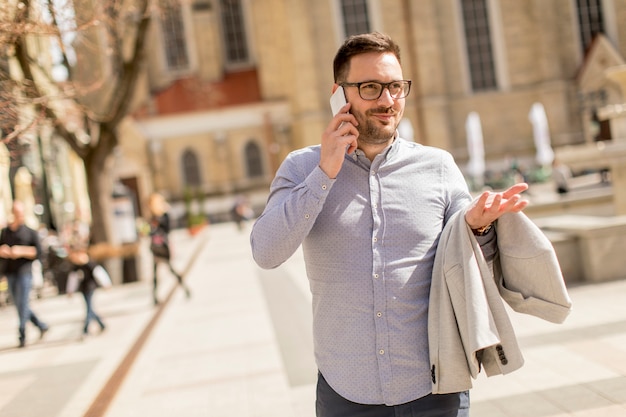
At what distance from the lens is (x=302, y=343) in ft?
28.7

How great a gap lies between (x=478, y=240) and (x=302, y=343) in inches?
250

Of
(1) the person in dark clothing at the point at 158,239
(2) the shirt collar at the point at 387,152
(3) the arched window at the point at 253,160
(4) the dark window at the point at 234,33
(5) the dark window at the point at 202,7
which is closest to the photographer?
(2) the shirt collar at the point at 387,152

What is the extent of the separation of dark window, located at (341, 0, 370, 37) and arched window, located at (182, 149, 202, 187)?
452 inches

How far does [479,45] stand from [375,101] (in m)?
43.2

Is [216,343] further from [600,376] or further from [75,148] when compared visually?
[75,148]

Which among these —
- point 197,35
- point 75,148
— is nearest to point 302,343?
point 75,148

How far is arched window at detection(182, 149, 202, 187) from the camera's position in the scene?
4275cm

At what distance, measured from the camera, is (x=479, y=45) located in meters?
43.6

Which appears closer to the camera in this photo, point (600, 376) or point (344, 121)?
point (344, 121)

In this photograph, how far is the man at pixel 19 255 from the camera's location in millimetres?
10289

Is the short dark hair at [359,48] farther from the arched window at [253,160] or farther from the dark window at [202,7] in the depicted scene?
the dark window at [202,7]

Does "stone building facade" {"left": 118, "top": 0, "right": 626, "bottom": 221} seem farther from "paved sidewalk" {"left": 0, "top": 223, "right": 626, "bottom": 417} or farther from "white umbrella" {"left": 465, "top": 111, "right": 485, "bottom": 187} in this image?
"paved sidewalk" {"left": 0, "top": 223, "right": 626, "bottom": 417}

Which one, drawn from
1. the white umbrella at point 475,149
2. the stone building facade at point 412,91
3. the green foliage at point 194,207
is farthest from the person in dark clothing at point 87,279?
the stone building facade at point 412,91

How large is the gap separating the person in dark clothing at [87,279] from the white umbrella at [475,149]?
26178mm
